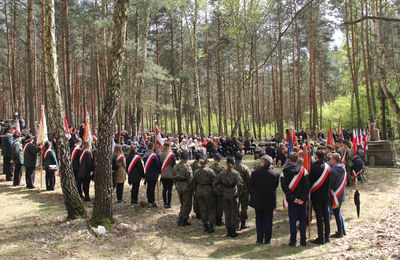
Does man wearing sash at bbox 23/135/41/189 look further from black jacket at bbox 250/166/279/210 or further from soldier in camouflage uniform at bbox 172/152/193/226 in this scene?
black jacket at bbox 250/166/279/210

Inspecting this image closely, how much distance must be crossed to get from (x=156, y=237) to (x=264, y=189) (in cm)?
259

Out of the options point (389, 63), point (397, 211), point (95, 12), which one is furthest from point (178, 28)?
point (397, 211)

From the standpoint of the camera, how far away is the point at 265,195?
6309 millimetres

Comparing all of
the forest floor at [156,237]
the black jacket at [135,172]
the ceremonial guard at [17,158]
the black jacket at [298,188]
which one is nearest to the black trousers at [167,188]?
the forest floor at [156,237]

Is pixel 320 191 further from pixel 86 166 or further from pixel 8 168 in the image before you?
pixel 8 168

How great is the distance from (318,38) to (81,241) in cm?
3010

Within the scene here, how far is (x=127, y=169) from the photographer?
914 cm

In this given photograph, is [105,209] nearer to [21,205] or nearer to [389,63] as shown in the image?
[21,205]

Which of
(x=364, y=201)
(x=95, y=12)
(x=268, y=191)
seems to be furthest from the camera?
(x=95, y=12)

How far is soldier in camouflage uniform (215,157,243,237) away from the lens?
693cm

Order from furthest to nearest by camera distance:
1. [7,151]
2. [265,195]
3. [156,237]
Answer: [7,151], [156,237], [265,195]

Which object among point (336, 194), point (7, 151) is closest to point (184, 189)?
point (336, 194)

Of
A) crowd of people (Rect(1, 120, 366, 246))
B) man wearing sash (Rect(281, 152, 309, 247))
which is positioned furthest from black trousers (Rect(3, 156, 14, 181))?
man wearing sash (Rect(281, 152, 309, 247))

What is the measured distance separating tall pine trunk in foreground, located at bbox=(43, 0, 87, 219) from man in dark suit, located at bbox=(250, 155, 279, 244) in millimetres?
3865
